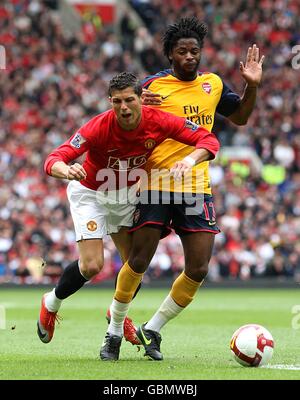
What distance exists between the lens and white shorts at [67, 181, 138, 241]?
8.15m

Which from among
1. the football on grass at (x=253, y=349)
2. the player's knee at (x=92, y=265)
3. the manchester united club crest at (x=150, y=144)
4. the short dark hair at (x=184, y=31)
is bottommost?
the football on grass at (x=253, y=349)

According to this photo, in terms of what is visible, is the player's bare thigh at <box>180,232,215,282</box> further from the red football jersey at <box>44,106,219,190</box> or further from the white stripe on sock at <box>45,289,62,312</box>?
the white stripe on sock at <box>45,289,62,312</box>

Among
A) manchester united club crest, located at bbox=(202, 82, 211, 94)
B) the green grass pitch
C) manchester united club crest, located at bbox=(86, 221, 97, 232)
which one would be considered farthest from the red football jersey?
the green grass pitch

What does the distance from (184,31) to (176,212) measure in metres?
1.46

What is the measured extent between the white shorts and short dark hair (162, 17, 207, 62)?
4.01 ft

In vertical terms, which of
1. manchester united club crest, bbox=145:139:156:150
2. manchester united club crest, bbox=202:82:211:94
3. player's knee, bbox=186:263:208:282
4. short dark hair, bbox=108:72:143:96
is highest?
short dark hair, bbox=108:72:143:96

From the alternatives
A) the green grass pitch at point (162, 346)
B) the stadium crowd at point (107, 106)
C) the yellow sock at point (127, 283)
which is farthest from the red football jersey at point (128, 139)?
the stadium crowd at point (107, 106)

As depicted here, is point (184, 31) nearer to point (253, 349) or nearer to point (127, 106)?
point (127, 106)

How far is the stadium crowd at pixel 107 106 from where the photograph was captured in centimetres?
2094

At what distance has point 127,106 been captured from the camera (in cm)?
771

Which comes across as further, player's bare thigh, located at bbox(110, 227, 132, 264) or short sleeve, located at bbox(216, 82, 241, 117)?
short sleeve, located at bbox(216, 82, 241, 117)

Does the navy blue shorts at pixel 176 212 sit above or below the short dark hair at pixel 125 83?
below

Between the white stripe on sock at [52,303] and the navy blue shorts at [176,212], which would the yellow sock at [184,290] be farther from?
the white stripe on sock at [52,303]
